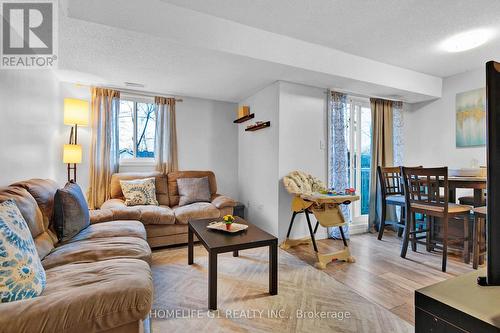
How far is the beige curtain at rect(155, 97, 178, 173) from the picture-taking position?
3.86 metres

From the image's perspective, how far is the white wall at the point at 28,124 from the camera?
2012 mm

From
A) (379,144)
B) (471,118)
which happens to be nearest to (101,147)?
(379,144)

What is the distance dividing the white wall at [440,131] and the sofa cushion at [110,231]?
4467 mm

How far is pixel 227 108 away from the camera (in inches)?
176

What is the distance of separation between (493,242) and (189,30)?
8.03ft

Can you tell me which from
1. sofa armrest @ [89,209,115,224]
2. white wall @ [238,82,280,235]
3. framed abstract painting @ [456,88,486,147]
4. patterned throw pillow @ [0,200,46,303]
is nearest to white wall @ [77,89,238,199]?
white wall @ [238,82,280,235]

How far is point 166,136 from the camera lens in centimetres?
390

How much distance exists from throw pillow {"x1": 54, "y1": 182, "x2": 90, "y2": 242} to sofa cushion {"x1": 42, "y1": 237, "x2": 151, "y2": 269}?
0.17m

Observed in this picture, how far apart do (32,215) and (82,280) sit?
29.8 inches

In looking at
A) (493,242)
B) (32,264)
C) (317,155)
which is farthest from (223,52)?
(493,242)

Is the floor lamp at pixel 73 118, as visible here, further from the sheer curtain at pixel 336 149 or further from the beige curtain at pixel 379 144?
the beige curtain at pixel 379 144

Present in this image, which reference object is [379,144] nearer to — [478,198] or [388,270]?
[478,198]

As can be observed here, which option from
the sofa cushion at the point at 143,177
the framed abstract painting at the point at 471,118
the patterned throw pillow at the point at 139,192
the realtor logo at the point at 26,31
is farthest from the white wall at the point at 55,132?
the framed abstract painting at the point at 471,118

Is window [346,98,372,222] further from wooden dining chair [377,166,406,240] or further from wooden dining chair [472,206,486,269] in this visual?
wooden dining chair [472,206,486,269]
